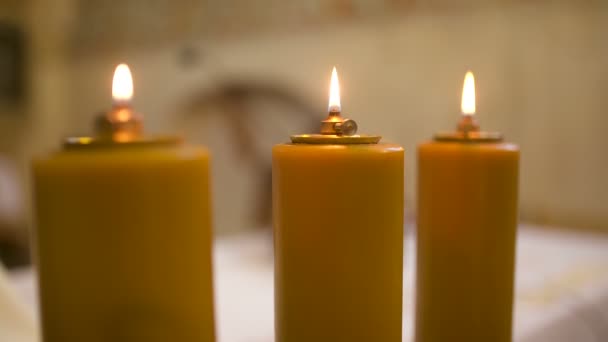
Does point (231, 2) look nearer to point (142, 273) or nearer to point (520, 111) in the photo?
point (520, 111)

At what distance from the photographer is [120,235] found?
1.17 ft

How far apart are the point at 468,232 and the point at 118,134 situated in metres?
0.33

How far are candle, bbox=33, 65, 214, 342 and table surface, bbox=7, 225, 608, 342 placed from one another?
0.35 m

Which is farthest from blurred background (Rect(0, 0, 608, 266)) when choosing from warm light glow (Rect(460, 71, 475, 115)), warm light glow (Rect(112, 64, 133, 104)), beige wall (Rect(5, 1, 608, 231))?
warm light glow (Rect(112, 64, 133, 104))

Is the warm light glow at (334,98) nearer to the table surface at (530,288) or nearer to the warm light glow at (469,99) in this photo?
the warm light glow at (469,99)

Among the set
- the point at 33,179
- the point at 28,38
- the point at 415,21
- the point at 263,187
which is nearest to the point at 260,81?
the point at 263,187

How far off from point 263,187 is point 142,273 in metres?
1.94

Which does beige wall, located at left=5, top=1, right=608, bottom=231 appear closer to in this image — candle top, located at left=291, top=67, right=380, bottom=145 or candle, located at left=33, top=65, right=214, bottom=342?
candle top, located at left=291, top=67, right=380, bottom=145

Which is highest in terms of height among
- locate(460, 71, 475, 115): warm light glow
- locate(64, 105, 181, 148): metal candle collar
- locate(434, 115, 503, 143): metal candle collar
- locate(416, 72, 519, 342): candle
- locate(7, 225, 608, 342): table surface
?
locate(460, 71, 475, 115): warm light glow

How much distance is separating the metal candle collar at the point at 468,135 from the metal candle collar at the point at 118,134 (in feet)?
0.93

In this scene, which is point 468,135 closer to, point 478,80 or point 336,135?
point 336,135

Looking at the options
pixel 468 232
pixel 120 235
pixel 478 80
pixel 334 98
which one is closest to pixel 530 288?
pixel 468 232

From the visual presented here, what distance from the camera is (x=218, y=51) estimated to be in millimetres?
2402

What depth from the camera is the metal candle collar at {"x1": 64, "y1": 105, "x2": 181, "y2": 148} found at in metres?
0.37
